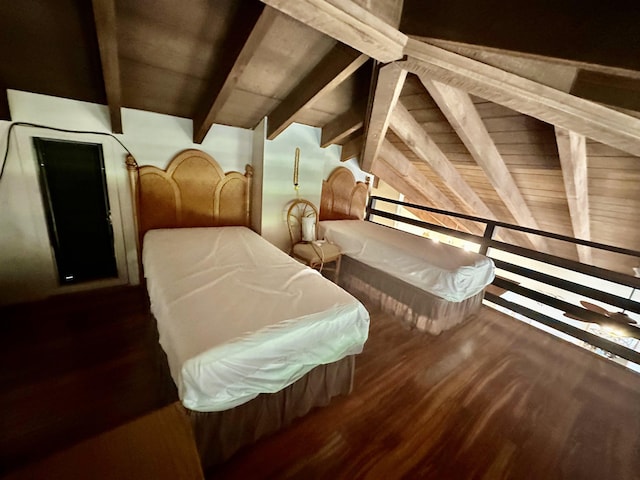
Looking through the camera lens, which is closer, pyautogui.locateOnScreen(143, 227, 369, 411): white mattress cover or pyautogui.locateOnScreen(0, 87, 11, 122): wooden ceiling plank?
pyautogui.locateOnScreen(143, 227, 369, 411): white mattress cover

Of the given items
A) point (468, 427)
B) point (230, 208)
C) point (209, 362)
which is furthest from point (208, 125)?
point (468, 427)

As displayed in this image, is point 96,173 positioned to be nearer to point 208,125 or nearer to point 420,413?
point 208,125

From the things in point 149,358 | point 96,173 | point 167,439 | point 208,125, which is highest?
point 208,125

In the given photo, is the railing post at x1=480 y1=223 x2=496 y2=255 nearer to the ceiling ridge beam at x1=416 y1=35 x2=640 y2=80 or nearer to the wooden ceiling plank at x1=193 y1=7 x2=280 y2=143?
the ceiling ridge beam at x1=416 y1=35 x2=640 y2=80

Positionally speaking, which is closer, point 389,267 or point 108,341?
point 108,341

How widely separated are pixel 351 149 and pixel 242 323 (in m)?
2.99

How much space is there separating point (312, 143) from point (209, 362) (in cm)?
278

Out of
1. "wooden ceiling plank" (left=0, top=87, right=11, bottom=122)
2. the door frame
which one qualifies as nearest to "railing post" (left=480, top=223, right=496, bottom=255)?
the door frame

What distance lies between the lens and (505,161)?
8.51 ft

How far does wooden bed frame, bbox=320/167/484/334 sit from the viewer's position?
2236mm

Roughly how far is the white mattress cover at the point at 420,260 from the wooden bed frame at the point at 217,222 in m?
1.08

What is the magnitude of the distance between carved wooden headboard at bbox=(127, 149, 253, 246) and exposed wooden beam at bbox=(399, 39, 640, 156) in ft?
7.09

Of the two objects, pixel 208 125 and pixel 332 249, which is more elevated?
pixel 208 125

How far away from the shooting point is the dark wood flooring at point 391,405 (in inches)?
49.1
